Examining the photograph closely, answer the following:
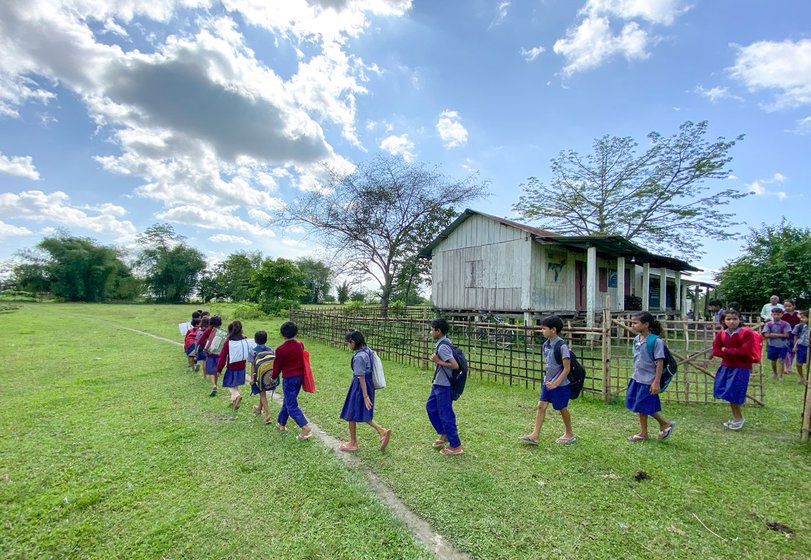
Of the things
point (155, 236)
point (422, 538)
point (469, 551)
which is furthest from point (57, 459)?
point (155, 236)

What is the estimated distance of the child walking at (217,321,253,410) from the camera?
5.93 m

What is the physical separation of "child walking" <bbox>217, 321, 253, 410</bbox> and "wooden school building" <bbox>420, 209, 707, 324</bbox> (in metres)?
10.8

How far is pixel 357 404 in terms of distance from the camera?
4340mm

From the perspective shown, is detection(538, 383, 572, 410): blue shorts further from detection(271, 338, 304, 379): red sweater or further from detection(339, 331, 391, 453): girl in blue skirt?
detection(271, 338, 304, 379): red sweater

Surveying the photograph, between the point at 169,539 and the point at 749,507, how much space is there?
4.71 m

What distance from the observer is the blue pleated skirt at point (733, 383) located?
489cm

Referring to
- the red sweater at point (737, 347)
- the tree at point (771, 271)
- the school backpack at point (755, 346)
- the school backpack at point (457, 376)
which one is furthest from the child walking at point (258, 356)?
A: the tree at point (771, 271)

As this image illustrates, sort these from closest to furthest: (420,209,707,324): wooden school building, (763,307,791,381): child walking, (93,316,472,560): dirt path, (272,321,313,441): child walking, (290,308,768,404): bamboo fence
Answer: (93,316,472,560): dirt path, (272,321,313,441): child walking, (290,308,768,404): bamboo fence, (763,307,791,381): child walking, (420,209,707,324): wooden school building

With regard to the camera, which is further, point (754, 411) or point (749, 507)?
point (754, 411)

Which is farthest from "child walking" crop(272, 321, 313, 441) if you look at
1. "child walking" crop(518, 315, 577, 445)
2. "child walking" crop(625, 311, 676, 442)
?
"child walking" crop(625, 311, 676, 442)

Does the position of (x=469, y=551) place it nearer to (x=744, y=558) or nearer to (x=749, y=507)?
(x=744, y=558)

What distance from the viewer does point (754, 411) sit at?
5887 mm

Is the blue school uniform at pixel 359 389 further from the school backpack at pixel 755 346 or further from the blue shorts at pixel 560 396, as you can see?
the school backpack at pixel 755 346

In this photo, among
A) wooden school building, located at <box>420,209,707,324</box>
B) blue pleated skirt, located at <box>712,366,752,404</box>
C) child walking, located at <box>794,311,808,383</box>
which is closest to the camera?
blue pleated skirt, located at <box>712,366,752,404</box>
